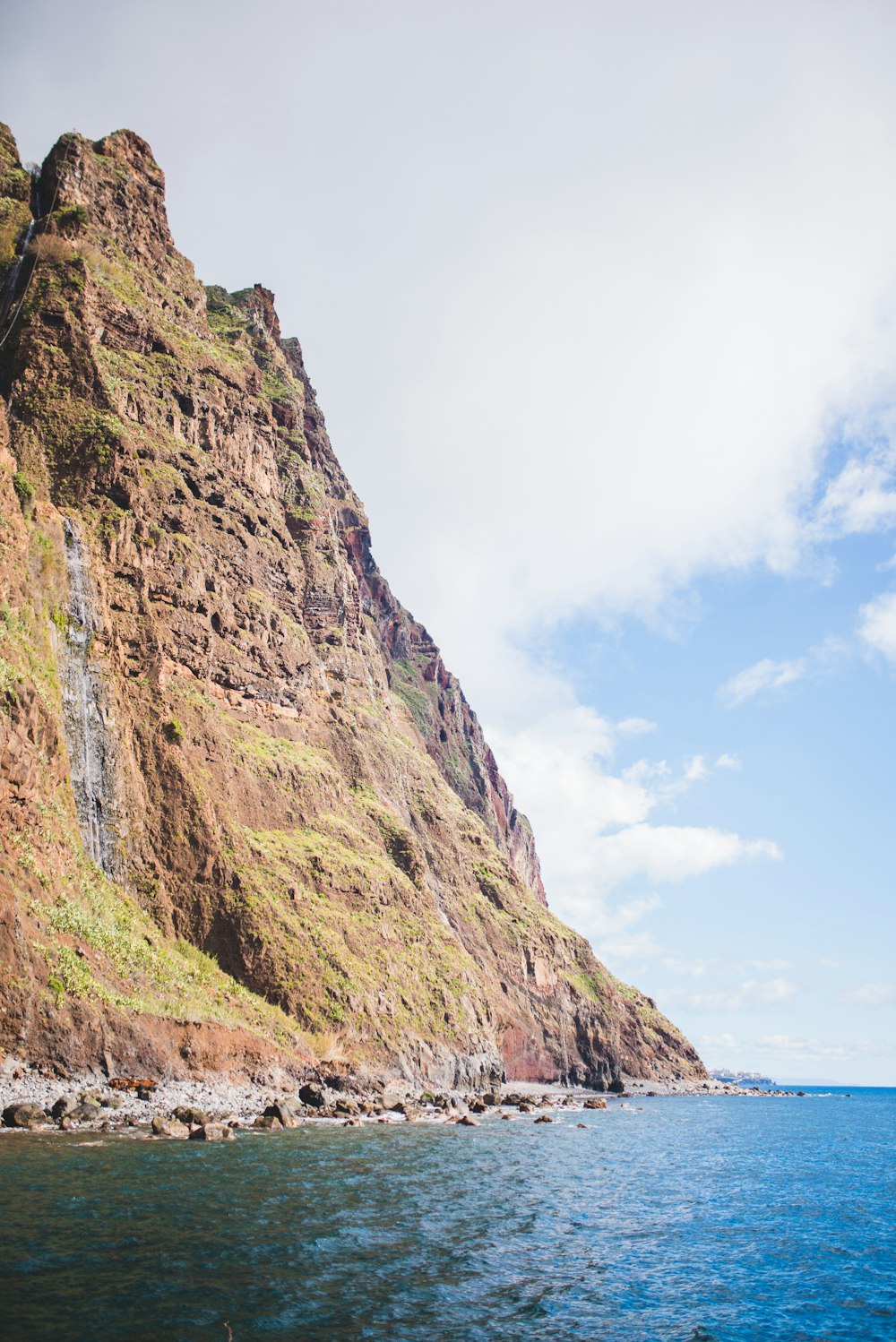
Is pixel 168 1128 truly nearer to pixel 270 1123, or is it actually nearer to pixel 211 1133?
pixel 211 1133

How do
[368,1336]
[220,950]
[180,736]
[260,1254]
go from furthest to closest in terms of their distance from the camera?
[180,736], [220,950], [260,1254], [368,1336]

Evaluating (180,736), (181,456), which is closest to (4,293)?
(181,456)

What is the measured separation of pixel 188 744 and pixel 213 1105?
28766mm

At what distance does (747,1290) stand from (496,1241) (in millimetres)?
6997

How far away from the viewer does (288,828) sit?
75.1 meters

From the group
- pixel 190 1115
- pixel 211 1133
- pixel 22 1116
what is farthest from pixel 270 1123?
pixel 22 1116

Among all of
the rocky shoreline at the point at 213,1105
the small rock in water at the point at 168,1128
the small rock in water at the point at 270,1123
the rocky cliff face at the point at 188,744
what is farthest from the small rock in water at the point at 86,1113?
the small rock in water at the point at 270,1123

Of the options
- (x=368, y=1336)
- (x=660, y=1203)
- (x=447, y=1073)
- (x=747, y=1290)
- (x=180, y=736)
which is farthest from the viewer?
(x=447, y=1073)

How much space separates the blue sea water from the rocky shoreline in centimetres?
258

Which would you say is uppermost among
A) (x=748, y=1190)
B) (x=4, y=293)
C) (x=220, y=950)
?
(x=4, y=293)

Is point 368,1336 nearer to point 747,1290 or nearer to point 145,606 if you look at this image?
point 747,1290

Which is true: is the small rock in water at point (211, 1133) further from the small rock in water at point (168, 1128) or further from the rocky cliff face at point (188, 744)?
the rocky cliff face at point (188, 744)

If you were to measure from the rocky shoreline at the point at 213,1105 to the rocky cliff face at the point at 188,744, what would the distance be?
1.60 m

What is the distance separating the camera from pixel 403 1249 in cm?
2170
